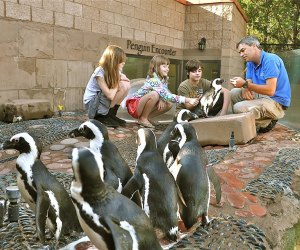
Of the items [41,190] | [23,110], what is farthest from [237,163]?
[23,110]

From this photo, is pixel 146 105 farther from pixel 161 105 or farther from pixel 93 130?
pixel 93 130

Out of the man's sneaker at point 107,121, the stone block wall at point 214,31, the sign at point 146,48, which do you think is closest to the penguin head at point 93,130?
the man's sneaker at point 107,121

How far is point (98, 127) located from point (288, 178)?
83.2 inches

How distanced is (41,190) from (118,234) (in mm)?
648

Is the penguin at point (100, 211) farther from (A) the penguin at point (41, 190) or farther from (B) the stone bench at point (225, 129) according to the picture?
(B) the stone bench at point (225, 129)

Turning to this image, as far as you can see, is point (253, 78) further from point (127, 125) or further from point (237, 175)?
point (237, 175)

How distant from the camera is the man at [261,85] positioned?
501 centimetres

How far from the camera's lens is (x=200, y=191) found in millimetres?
2064

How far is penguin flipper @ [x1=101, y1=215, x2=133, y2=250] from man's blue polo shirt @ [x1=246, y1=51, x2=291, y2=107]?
163 inches

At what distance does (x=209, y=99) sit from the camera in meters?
5.29

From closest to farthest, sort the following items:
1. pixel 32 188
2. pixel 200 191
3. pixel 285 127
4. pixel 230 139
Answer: pixel 32 188
pixel 200 191
pixel 230 139
pixel 285 127

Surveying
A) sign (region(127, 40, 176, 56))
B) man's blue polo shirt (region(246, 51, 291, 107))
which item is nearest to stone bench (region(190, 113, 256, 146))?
man's blue polo shirt (region(246, 51, 291, 107))

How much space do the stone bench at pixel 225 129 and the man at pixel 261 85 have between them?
1.36 ft

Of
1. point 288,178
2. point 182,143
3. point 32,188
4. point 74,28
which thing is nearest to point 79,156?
point 32,188
